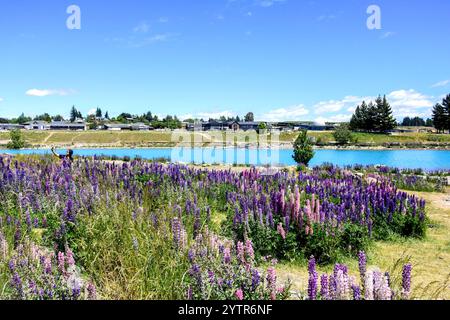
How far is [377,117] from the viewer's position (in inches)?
4013

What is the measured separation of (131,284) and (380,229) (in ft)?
19.7

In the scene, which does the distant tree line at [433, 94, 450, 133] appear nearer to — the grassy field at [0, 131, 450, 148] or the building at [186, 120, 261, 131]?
the grassy field at [0, 131, 450, 148]

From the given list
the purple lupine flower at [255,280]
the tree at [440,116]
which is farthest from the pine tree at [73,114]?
the purple lupine flower at [255,280]

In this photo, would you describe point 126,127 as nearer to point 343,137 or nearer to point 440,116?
point 343,137

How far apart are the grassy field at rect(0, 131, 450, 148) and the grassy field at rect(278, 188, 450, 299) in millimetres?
85404

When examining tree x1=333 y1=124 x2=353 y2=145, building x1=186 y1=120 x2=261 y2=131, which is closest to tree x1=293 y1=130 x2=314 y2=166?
tree x1=333 y1=124 x2=353 y2=145

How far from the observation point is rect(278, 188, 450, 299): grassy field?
210 inches

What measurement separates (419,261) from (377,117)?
103 meters

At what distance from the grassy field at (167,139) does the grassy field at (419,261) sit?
85404 mm

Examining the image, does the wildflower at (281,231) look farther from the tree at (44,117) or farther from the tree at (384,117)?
the tree at (44,117)

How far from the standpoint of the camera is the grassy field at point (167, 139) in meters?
93.7
